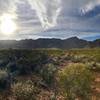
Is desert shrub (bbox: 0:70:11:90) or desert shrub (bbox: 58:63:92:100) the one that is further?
desert shrub (bbox: 0:70:11:90)

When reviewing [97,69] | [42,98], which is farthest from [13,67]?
[42,98]

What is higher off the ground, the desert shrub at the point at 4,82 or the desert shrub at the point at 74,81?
the desert shrub at the point at 74,81

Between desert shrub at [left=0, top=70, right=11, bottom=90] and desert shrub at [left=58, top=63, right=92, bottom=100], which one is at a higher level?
desert shrub at [left=58, top=63, right=92, bottom=100]

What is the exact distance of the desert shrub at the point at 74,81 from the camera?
23.7m

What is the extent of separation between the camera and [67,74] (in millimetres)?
23656

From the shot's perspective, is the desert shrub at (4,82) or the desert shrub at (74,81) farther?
the desert shrub at (4,82)

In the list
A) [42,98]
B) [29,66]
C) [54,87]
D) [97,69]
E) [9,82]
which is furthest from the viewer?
[29,66]

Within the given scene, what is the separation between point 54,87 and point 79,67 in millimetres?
8465

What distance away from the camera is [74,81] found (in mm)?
23906

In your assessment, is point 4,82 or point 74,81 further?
point 4,82

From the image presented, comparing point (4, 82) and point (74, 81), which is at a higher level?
point (74, 81)

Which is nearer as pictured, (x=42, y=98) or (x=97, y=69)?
(x=42, y=98)

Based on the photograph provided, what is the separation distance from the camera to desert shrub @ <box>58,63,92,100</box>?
23.7m

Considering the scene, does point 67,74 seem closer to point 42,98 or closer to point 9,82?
point 42,98
